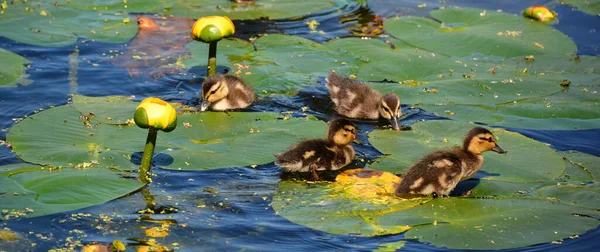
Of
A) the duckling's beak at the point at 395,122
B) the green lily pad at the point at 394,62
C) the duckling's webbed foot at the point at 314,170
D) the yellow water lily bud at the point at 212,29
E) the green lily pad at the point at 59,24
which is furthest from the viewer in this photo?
the green lily pad at the point at 59,24

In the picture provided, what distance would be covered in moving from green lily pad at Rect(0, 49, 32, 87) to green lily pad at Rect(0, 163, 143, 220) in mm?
2451

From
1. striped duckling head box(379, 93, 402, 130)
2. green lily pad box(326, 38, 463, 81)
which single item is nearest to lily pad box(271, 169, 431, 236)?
striped duckling head box(379, 93, 402, 130)

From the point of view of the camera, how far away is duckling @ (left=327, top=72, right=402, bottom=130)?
9.04 m

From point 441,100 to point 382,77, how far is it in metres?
1.00

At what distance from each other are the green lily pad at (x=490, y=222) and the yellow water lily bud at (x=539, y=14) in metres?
5.62

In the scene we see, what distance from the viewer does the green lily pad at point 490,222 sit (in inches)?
241

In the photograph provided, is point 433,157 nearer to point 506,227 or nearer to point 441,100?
point 506,227

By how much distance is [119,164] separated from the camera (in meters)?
7.10

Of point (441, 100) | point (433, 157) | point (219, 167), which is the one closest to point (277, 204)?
point (219, 167)

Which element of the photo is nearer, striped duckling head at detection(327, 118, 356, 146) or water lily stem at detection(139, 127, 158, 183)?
water lily stem at detection(139, 127, 158, 183)

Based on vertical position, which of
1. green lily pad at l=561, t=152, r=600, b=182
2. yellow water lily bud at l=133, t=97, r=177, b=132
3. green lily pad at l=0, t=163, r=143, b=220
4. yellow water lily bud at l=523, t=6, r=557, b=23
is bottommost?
green lily pad at l=0, t=163, r=143, b=220

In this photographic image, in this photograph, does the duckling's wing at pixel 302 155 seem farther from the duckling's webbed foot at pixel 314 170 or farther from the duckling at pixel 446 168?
the duckling at pixel 446 168

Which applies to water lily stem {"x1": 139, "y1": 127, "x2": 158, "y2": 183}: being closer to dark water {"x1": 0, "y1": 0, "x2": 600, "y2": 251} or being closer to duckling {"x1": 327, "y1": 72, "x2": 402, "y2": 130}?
dark water {"x1": 0, "y1": 0, "x2": 600, "y2": 251}

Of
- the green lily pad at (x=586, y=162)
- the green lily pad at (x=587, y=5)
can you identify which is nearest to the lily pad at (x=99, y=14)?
the green lily pad at (x=587, y=5)
